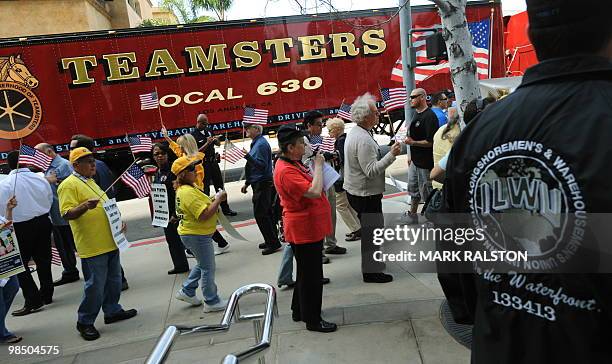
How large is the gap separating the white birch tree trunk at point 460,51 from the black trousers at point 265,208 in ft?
8.95

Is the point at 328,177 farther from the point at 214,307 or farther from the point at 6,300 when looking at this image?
the point at 6,300

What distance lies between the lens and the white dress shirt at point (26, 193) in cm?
480

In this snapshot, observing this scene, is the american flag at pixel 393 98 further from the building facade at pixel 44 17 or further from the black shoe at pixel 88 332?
the building facade at pixel 44 17

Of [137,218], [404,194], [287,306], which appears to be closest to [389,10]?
[404,194]

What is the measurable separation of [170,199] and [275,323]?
7.89 ft

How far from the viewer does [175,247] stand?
5809mm

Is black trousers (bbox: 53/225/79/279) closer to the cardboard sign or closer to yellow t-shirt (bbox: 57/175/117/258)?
the cardboard sign

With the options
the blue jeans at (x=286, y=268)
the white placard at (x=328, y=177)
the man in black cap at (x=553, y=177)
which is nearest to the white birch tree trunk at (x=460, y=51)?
the white placard at (x=328, y=177)

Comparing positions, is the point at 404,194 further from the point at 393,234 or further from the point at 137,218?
the point at 137,218

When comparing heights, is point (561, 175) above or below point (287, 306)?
above

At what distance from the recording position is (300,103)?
1237 cm

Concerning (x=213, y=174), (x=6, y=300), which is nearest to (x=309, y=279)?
(x=6, y=300)

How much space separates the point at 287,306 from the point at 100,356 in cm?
172

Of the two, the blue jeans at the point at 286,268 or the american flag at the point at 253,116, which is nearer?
the blue jeans at the point at 286,268
